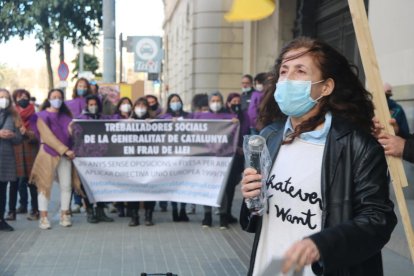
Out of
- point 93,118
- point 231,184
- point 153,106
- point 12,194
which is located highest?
point 153,106

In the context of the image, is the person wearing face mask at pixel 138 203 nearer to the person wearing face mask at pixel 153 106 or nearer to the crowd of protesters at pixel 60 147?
the crowd of protesters at pixel 60 147

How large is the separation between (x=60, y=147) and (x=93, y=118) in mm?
742

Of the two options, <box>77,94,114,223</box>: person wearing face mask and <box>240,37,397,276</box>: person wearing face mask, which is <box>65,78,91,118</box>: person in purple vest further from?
<box>240,37,397,276</box>: person wearing face mask

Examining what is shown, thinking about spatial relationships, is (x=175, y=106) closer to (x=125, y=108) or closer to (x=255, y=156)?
(x=125, y=108)

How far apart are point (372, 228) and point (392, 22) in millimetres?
6793

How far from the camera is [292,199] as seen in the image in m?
2.36

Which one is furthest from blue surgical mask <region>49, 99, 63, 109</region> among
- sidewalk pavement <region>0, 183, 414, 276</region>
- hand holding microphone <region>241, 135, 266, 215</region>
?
hand holding microphone <region>241, 135, 266, 215</region>

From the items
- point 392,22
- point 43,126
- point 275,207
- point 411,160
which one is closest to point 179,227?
point 43,126

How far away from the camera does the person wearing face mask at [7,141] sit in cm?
817

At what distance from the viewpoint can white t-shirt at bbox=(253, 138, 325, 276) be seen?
2318 mm

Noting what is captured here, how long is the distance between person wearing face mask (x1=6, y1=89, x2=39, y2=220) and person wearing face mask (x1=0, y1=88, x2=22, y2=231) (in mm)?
162

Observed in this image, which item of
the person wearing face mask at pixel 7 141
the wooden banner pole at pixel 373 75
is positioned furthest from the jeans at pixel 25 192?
the wooden banner pole at pixel 373 75

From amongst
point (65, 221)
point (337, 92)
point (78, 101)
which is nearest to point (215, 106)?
point (78, 101)

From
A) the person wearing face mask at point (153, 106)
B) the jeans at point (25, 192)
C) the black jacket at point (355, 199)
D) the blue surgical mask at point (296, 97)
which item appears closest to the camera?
the black jacket at point (355, 199)
